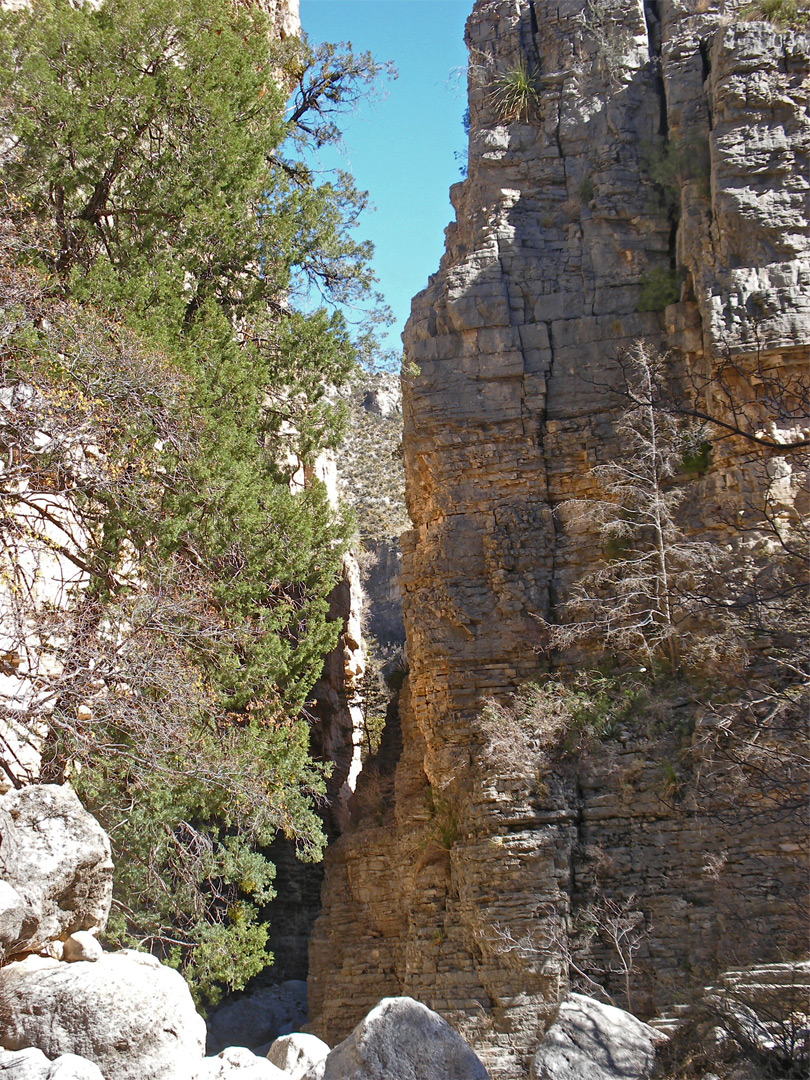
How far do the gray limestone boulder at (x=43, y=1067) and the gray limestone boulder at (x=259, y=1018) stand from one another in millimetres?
12676

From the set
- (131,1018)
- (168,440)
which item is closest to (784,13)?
(168,440)

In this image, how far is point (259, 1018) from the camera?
767 inches

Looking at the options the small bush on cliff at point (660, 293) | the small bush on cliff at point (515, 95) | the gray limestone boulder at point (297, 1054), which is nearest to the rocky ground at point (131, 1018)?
the gray limestone boulder at point (297, 1054)

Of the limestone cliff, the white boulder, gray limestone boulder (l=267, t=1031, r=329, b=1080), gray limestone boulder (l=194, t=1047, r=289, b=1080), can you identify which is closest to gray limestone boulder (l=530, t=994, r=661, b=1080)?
gray limestone boulder (l=194, t=1047, r=289, b=1080)

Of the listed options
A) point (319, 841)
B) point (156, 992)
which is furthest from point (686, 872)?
point (156, 992)

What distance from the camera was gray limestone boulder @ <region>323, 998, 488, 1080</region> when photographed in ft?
23.0

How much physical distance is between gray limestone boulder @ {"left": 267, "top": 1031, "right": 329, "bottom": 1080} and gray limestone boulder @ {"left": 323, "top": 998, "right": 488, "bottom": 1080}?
1.65m

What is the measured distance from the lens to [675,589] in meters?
15.3

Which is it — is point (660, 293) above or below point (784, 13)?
below

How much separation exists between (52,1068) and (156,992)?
0.93 meters

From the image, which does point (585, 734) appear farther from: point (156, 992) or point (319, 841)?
point (156, 992)

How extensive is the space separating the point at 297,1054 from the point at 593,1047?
9.23 feet

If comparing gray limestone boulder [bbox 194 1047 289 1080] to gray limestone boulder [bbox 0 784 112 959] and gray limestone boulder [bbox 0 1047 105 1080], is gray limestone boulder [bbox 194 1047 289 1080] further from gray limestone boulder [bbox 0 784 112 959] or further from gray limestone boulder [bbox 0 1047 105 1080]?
gray limestone boulder [bbox 0 784 112 959]

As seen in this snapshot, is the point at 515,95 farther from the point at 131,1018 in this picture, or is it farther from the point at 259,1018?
the point at 259,1018
